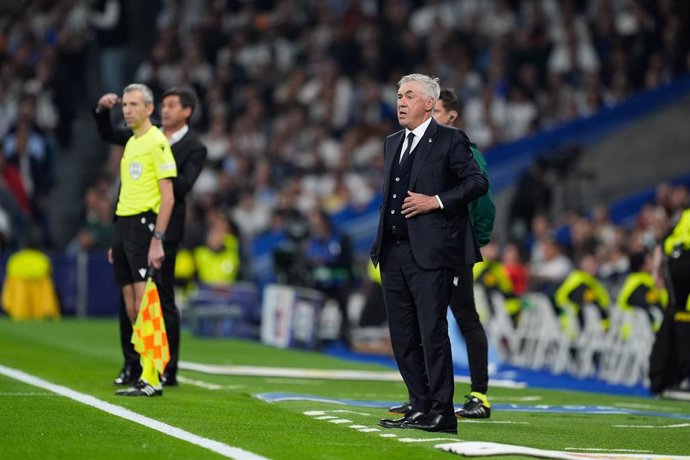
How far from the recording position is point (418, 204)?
894cm

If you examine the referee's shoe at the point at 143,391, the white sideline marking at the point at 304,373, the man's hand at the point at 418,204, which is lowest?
the referee's shoe at the point at 143,391

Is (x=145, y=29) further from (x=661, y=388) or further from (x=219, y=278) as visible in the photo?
(x=661, y=388)

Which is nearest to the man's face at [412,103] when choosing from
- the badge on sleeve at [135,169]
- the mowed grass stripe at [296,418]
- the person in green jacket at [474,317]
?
the person in green jacket at [474,317]

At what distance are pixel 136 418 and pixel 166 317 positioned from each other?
2.59 m

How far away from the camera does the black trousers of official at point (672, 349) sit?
44.8 feet

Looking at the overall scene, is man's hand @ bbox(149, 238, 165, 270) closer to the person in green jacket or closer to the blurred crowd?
the person in green jacket

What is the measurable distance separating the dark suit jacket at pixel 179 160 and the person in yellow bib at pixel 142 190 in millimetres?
367

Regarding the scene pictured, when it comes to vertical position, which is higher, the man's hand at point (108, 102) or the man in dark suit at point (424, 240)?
the man's hand at point (108, 102)

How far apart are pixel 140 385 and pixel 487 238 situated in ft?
8.83

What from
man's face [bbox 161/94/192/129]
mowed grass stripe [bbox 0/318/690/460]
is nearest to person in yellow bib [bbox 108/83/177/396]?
man's face [bbox 161/94/192/129]

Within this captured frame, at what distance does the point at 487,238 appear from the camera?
10.6m

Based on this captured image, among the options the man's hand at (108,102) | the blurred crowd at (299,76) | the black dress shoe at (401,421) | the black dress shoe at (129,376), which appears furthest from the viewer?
the blurred crowd at (299,76)

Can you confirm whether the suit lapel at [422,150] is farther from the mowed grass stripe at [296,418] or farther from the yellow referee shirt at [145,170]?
the yellow referee shirt at [145,170]

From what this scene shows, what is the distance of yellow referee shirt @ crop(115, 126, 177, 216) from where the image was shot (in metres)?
11.1
